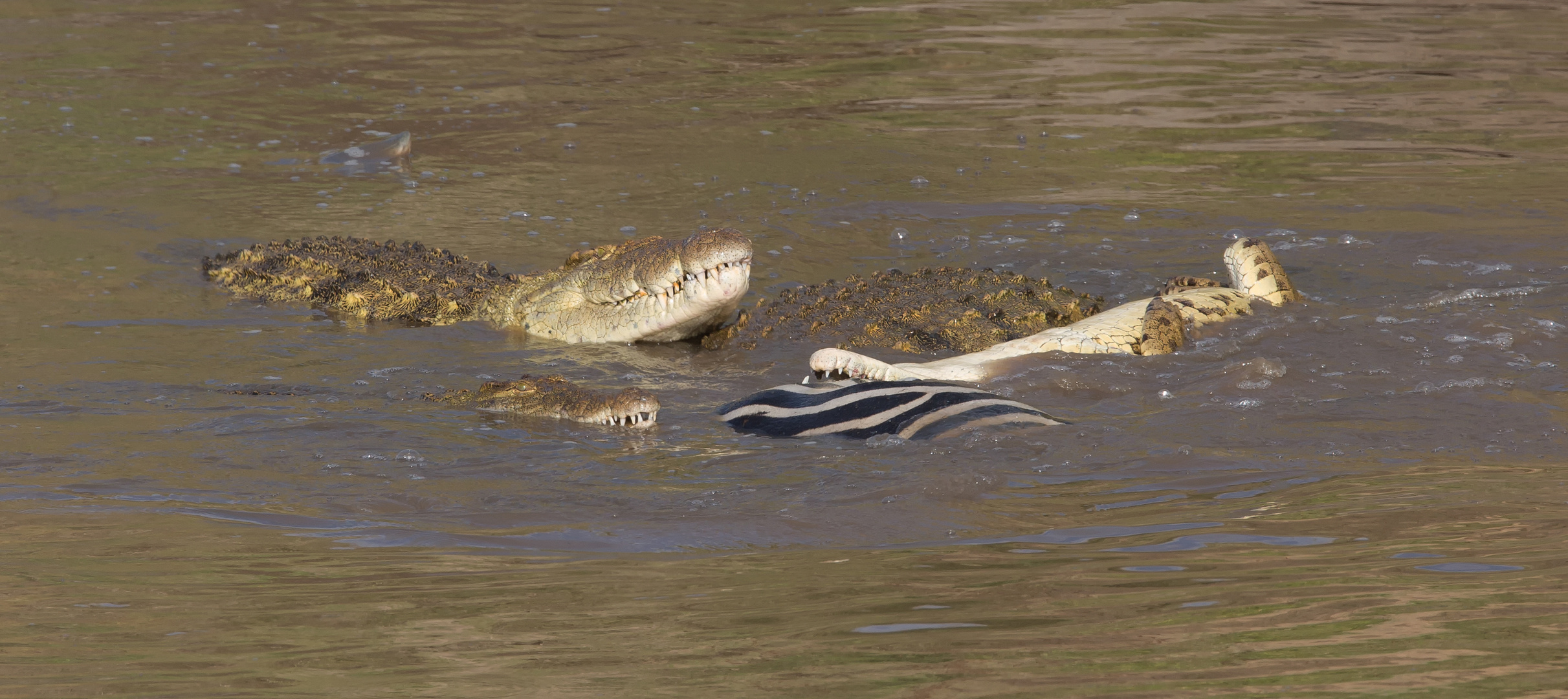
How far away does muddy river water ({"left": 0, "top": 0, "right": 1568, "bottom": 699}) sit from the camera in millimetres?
2771

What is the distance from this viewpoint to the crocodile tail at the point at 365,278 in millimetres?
7211

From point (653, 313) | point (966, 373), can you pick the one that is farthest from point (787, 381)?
point (653, 313)

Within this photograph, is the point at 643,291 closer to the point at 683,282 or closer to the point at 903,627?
the point at 683,282

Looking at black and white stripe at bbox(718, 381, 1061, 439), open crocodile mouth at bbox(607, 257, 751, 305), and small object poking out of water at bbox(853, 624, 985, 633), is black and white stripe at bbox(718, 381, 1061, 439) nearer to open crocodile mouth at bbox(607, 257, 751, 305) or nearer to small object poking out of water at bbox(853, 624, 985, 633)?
open crocodile mouth at bbox(607, 257, 751, 305)

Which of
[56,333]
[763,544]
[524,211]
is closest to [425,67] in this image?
[524,211]

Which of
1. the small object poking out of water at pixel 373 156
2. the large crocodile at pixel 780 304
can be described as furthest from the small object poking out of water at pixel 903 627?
the small object poking out of water at pixel 373 156

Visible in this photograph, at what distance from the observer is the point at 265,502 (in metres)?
4.15

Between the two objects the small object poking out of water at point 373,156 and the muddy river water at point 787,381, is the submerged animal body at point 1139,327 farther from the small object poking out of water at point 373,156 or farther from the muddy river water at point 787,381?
the small object poking out of water at point 373,156

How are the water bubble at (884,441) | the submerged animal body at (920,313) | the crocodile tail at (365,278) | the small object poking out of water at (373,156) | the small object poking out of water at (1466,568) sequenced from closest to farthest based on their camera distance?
the small object poking out of water at (1466,568) < the water bubble at (884,441) < the submerged animal body at (920,313) < the crocodile tail at (365,278) < the small object poking out of water at (373,156)

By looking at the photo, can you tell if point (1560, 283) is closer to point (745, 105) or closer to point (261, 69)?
point (745, 105)

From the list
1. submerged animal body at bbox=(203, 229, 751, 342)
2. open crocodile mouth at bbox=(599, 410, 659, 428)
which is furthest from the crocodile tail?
open crocodile mouth at bbox=(599, 410, 659, 428)

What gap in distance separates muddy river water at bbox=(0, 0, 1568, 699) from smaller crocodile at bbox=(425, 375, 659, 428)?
80 millimetres

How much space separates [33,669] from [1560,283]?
6350 mm

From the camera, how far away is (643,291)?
6629 mm
